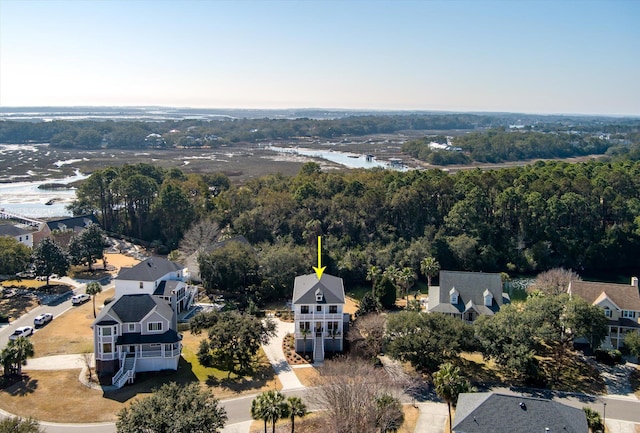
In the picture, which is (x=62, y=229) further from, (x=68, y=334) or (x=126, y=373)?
(x=126, y=373)

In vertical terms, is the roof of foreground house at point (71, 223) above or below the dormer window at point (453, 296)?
above

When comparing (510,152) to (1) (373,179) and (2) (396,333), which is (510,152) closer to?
(1) (373,179)

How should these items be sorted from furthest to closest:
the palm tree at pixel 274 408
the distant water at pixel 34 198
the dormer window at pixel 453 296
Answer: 1. the distant water at pixel 34 198
2. the dormer window at pixel 453 296
3. the palm tree at pixel 274 408

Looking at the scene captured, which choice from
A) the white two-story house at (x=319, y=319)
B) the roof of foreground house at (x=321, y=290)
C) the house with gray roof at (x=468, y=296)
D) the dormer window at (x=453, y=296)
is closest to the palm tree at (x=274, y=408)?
the white two-story house at (x=319, y=319)

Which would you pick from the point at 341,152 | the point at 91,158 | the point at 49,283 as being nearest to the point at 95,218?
the point at 49,283

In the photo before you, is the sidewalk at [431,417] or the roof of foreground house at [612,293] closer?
the sidewalk at [431,417]

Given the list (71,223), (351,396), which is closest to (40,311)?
(71,223)

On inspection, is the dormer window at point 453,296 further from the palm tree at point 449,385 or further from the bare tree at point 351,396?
the palm tree at point 449,385
